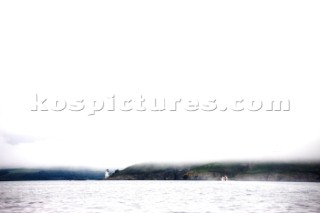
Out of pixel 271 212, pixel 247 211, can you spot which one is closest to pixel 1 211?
pixel 247 211

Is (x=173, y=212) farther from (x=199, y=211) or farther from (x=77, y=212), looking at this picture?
(x=77, y=212)

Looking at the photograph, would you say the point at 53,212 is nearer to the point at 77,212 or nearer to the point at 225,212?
the point at 77,212

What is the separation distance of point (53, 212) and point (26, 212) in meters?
3.19

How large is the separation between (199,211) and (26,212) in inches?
838

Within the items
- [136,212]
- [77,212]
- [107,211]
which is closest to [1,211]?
[77,212]

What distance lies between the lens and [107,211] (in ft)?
143

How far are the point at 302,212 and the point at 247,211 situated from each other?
6.57 m

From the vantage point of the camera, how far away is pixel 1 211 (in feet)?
140

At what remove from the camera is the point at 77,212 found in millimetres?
43250

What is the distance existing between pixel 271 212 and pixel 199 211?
29.6ft

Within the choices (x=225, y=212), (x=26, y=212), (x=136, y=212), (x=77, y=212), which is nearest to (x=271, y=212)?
(x=225, y=212)

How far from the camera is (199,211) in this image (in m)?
43.8

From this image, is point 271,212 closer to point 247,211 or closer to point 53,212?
point 247,211

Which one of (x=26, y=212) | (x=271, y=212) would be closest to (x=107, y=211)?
(x=26, y=212)
